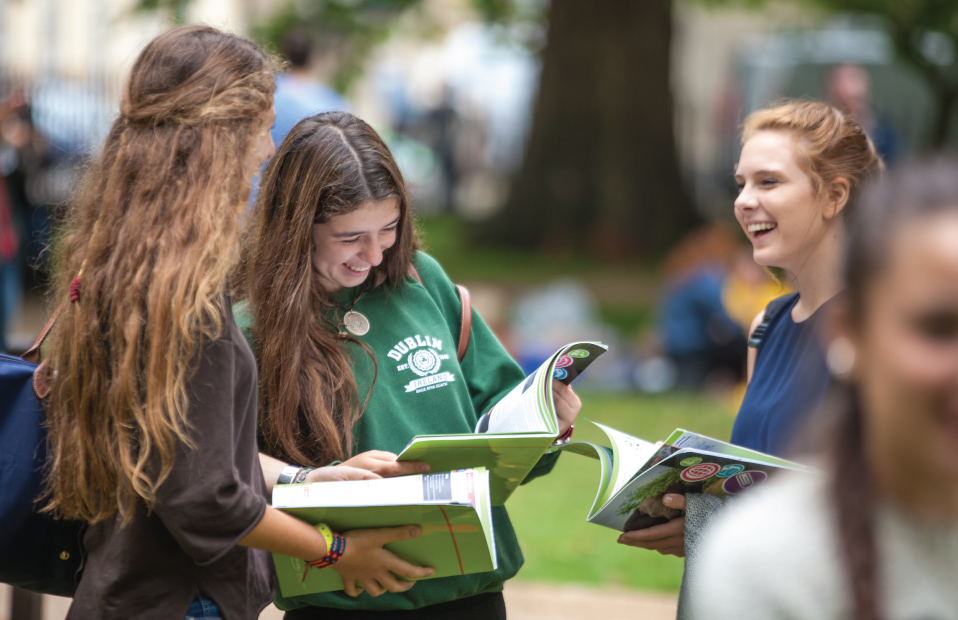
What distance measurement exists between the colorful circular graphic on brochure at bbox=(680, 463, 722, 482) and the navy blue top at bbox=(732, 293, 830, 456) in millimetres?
221

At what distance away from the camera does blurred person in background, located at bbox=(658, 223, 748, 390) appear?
7.88 metres

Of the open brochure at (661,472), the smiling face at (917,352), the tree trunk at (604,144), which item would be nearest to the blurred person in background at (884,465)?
the smiling face at (917,352)

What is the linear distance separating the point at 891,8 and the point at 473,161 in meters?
10.4

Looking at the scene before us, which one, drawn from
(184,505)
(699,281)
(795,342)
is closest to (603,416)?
(699,281)

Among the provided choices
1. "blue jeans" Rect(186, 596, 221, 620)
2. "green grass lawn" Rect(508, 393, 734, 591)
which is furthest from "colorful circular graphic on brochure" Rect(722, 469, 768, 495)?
"green grass lawn" Rect(508, 393, 734, 591)

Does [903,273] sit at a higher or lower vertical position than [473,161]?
higher

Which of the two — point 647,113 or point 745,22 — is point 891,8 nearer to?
point 647,113

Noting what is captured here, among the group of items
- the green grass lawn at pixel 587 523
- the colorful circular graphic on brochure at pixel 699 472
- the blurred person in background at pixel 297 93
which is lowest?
the green grass lawn at pixel 587 523

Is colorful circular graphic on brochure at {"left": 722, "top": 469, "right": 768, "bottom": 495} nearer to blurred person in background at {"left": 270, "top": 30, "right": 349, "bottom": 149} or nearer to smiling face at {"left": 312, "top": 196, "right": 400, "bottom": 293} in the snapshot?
smiling face at {"left": 312, "top": 196, "right": 400, "bottom": 293}

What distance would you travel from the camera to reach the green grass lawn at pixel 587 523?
4.78 m

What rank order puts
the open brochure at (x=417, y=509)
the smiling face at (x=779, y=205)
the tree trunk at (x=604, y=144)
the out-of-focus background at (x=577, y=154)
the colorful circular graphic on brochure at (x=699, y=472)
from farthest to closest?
the tree trunk at (x=604, y=144) < the out-of-focus background at (x=577, y=154) < the smiling face at (x=779, y=205) < the colorful circular graphic on brochure at (x=699, y=472) < the open brochure at (x=417, y=509)

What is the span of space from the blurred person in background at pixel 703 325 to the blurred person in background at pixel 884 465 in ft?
22.3

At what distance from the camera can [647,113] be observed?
40.8 feet

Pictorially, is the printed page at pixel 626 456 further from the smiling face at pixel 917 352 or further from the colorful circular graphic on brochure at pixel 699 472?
the smiling face at pixel 917 352
